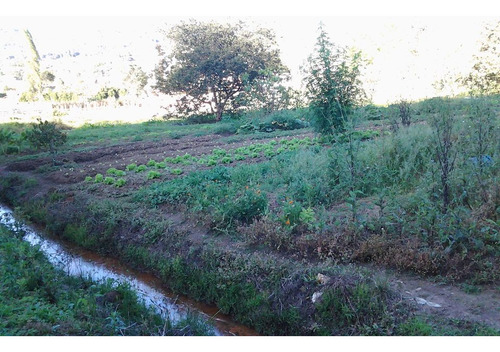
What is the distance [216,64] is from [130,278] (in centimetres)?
1759

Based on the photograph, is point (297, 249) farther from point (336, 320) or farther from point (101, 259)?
point (101, 259)

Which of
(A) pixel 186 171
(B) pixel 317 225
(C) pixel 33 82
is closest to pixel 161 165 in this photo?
(A) pixel 186 171

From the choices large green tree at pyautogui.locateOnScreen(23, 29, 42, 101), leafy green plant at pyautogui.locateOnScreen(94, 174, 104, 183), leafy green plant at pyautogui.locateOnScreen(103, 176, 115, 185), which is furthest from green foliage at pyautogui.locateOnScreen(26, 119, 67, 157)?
large green tree at pyautogui.locateOnScreen(23, 29, 42, 101)

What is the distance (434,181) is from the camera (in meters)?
5.97

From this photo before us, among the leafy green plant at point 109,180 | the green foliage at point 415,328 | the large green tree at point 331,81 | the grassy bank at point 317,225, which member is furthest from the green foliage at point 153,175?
the green foliage at point 415,328

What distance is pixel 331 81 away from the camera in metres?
9.50

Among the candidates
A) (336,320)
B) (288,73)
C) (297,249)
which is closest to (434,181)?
(297,249)

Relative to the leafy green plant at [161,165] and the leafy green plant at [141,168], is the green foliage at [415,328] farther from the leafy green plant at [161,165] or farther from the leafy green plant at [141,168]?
the leafy green plant at [141,168]

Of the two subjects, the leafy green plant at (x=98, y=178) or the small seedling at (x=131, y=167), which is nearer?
the leafy green plant at (x=98, y=178)

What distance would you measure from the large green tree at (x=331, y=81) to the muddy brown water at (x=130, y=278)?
5400 millimetres

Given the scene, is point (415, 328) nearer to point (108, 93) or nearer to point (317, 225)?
point (317, 225)

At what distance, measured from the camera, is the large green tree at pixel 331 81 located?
953cm

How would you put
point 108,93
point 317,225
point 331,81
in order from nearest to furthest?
1. point 317,225
2. point 331,81
3. point 108,93

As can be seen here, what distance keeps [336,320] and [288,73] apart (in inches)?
788
